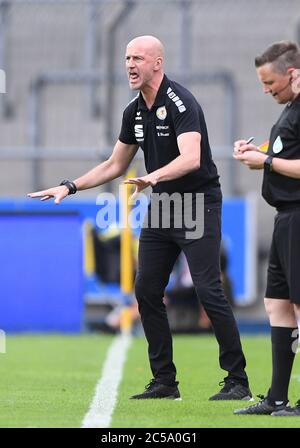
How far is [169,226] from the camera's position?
6.72 m

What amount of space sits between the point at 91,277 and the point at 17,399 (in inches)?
332

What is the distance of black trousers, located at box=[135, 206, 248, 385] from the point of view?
21.8ft

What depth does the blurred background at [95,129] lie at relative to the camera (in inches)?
574

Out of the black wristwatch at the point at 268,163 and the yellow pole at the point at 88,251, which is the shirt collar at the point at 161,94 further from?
the yellow pole at the point at 88,251

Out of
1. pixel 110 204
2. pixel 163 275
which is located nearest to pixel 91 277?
pixel 110 204

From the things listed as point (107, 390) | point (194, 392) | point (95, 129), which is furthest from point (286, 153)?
point (95, 129)

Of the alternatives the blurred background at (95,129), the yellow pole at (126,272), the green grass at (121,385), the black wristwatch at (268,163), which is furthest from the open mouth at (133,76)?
the blurred background at (95,129)

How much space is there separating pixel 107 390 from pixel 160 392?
669 millimetres

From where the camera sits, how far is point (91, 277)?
49.4 feet

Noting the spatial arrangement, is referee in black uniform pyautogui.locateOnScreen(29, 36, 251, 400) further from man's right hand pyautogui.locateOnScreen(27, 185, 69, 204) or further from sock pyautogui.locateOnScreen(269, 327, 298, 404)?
sock pyautogui.locateOnScreen(269, 327, 298, 404)

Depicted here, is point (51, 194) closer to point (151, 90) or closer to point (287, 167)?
point (151, 90)

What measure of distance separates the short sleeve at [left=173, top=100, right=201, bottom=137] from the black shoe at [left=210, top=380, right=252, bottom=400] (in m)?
1.52
